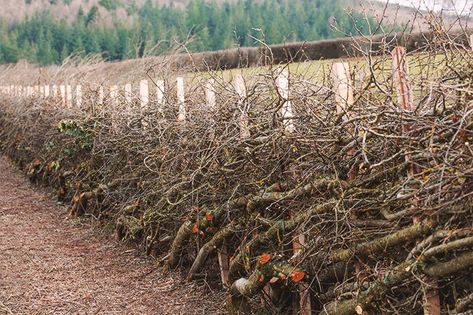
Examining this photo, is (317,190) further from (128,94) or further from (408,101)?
(128,94)

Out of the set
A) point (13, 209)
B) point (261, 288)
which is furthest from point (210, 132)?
point (13, 209)

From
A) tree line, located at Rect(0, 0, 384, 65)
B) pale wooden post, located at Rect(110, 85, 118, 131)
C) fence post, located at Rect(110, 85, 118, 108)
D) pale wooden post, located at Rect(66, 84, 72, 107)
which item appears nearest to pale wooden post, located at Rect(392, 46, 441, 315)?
pale wooden post, located at Rect(110, 85, 118, 131)

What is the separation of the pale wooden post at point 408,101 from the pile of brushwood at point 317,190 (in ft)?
0.05

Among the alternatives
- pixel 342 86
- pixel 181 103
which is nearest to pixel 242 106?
pixel 342 86

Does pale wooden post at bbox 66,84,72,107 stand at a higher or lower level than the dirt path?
higher

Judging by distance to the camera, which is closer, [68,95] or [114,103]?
[114,103]

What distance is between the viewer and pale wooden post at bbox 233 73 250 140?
17.2 ft

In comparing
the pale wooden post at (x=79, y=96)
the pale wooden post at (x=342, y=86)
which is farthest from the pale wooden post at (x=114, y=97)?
the pale wooden post at (x=342, y=86)

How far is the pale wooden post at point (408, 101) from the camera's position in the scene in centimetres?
346

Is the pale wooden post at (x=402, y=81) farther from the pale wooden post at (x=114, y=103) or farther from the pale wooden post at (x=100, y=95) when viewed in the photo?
the pale wooden post at (x=100, y=95)

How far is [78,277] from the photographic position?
21.6ft

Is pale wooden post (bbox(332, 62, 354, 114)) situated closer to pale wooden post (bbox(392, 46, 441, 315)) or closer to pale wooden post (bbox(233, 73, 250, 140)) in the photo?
pale wooden post (bbox(392, 46, 441, 315))

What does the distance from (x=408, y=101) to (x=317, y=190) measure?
83 cm

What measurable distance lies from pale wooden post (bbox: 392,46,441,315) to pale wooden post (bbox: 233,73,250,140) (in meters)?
1.54
